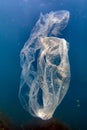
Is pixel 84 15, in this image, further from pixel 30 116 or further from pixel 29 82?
pixel 30 116

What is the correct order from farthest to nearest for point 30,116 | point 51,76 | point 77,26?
1. point 30,116
2. point 77,26
3. point 51,76

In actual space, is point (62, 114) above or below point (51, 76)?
below

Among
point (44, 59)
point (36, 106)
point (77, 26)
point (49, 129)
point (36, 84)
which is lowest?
point (49, 129)

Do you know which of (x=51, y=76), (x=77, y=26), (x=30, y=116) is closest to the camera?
(x=51, y=76)

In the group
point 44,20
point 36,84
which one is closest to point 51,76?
point 36,84

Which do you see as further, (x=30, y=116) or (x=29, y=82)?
(x=30, y=116)

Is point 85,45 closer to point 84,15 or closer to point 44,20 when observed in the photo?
point 84,15

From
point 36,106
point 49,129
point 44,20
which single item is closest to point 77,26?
point 44,20
